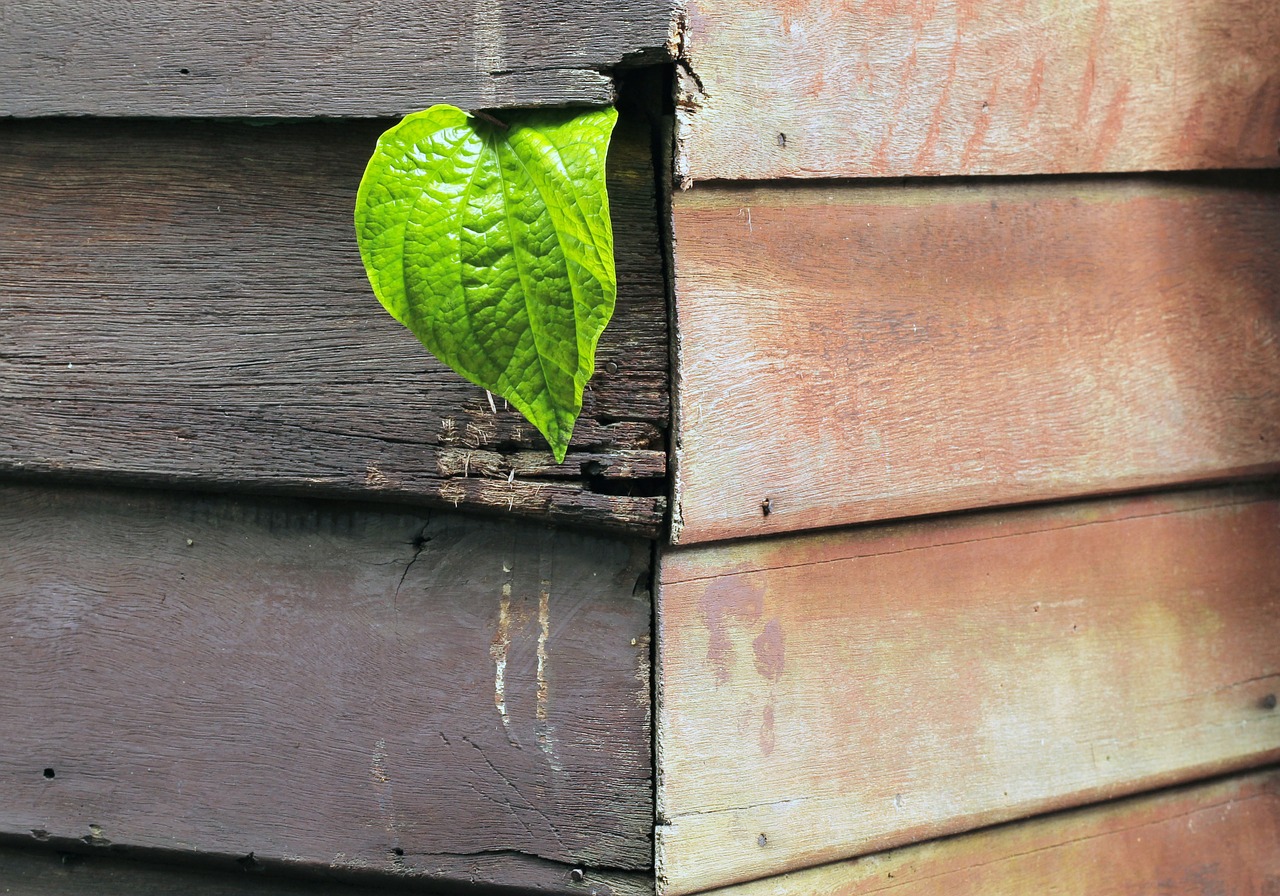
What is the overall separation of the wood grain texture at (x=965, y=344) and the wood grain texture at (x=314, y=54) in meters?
0.11

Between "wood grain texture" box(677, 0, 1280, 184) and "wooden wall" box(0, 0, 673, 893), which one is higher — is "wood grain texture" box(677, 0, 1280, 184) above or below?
above

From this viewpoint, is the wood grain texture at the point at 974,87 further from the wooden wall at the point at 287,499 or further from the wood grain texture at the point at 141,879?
the wood grain texture at the point at 141,879

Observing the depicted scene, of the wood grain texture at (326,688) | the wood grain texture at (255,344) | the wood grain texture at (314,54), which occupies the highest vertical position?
the wood grain texture at (314,54)

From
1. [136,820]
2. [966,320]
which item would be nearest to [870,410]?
[966,320]

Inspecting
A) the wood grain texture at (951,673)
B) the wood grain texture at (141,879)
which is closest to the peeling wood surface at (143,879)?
the wood grain texture at (141,879)

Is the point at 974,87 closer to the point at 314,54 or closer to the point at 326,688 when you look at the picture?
the point at 314,54

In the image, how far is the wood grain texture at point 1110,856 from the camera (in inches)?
30.0

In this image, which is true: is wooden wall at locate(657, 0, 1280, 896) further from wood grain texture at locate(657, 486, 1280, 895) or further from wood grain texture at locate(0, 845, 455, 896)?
wood grain texture at locate(0, 845, 455, 896)

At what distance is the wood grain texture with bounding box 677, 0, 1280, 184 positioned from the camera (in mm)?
655

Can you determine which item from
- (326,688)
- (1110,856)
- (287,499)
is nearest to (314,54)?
(287,499)

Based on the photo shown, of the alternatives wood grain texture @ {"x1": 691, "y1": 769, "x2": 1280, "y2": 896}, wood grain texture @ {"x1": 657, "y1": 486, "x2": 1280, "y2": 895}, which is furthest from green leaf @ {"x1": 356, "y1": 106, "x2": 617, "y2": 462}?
wood grain texture @ {"x1": 691, "y1": 769, "x2": 1280, "y2": 896}

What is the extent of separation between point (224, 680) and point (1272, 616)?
2.72 feet

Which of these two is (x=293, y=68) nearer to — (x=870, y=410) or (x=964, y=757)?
(x=870, y=410)

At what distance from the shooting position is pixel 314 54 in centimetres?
65
